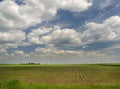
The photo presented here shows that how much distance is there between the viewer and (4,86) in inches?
560

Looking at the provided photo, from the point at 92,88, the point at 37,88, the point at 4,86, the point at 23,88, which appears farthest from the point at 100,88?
the point at 4,86

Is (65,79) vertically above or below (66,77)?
below

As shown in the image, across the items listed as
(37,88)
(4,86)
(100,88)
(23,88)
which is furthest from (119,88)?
(4,86)

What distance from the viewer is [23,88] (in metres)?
13.8

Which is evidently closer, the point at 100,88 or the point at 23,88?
the point at 23,88

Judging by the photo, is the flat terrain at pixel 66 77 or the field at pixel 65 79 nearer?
the field at pixel 65 79

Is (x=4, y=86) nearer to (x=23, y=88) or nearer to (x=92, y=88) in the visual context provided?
(x=23, y=88)

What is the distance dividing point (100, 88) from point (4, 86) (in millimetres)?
6625

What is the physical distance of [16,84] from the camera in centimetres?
1522

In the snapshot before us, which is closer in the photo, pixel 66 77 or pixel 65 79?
pixel 65 79

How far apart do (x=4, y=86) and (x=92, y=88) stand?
6043mm

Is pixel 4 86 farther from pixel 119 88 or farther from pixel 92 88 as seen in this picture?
pixel 119 88

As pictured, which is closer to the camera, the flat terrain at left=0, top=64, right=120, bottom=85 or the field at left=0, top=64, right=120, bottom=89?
the field at left=0, top=64, right=120, bottom=89

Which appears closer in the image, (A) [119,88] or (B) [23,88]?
(B) [23,88]
